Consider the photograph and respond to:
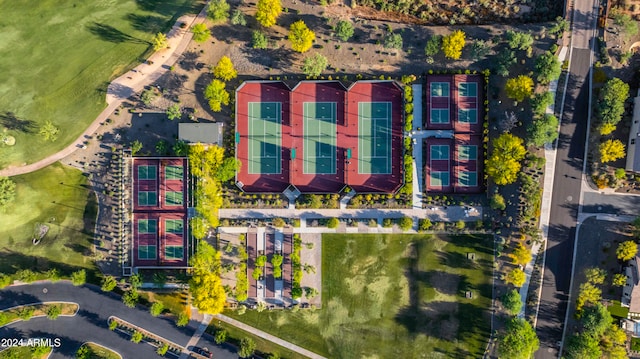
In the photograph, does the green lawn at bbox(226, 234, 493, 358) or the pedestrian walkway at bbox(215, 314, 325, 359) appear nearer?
the green lawn at bbox(226, 234, 493, 358)

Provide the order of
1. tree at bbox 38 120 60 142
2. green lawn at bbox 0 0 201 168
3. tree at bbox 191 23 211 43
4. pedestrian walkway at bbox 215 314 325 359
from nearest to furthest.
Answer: tree at bbox 191 23 211 43 < tree at bbox 38 120 60 142 < pedestrian walkway at bbox 215 314 325 359 < green lawn at bbox 0 0 201 168

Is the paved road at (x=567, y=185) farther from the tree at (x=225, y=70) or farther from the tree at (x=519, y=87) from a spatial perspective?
the tree at (x=225, y=70)

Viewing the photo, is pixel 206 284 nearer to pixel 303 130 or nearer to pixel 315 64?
pixel 303 130

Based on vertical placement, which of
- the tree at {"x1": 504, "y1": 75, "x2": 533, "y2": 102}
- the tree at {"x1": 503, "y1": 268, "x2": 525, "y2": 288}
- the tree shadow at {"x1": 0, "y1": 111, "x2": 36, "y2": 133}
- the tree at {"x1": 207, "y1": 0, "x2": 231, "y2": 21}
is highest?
the tree at {"x1": 207, "y1": 0, "x2": 231, "y2": 21}

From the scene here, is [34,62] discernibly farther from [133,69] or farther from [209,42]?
[209,42]

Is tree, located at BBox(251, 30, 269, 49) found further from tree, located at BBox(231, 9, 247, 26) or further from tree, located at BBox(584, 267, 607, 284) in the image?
tree, located at BBox(584, 267, 607, 284)

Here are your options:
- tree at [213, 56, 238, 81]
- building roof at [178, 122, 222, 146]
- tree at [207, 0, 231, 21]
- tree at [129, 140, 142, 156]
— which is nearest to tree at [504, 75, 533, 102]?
tree at [213, 56, 238, 81]

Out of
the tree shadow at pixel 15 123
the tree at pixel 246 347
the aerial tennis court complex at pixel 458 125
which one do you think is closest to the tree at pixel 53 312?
the tree shadow at pixel 15 123
